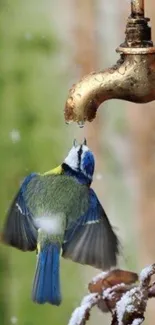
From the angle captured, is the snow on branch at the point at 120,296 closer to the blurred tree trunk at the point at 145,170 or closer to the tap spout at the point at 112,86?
the blurred tree trunk at the point at 145,170

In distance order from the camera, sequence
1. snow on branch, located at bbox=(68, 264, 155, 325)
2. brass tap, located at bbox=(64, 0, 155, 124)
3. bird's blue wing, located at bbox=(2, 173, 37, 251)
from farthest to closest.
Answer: bird's blue wing, located at bbox=(2, 173, 37, 251) < snow on branch, located at bbox=(68, 264, 155, 325) < brass tap, located at bbox=(64, 0, 155, 124)

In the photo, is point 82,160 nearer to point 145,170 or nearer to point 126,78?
point 145,170

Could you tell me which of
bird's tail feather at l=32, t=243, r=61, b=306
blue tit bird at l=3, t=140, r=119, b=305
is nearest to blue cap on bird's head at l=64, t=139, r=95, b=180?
blue tit bird at l=3, t=140, r=119, b=305

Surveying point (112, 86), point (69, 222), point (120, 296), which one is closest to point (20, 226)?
point (69, 222)

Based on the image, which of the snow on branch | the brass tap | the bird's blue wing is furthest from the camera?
the bird's blue wing

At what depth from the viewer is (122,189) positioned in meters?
1.09

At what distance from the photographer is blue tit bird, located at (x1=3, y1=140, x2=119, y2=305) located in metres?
1.10

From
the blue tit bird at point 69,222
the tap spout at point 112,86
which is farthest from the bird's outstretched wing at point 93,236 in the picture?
the tap spout at point 112,86

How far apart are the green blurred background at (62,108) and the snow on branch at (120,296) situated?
0.06 ft

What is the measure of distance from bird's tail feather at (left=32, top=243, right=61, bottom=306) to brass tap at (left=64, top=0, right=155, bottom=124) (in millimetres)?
294

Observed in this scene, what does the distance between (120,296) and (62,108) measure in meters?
0.31

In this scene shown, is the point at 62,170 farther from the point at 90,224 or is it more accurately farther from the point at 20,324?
the point at 20,324

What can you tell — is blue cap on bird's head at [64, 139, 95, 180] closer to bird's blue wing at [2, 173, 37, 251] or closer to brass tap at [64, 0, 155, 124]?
bird's blue wing at [2, 173, 37, 251]

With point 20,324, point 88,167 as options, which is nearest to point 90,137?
point 88,167
